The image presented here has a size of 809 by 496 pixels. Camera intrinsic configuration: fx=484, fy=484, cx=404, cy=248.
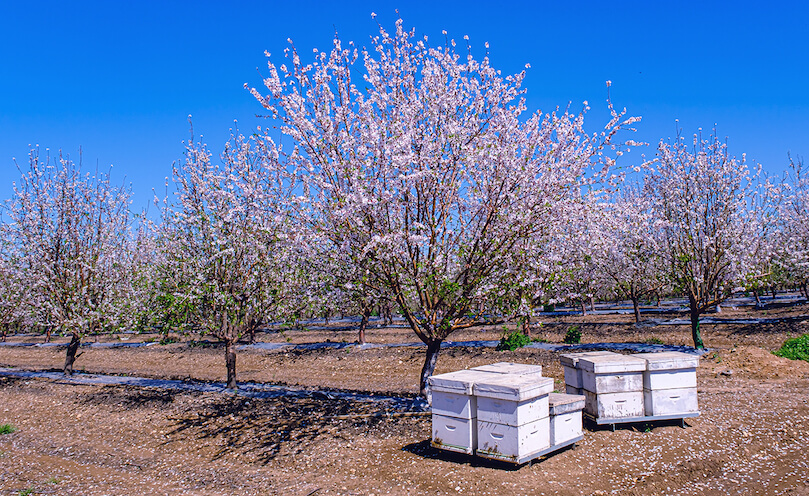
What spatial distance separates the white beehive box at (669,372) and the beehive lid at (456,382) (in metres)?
3.65

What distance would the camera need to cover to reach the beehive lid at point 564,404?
9023 millimetres

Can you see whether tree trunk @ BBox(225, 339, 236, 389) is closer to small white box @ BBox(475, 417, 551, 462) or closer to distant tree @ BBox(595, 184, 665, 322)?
small white box @ BBox(475, 417, 551, 462)

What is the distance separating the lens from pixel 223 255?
14.8 meters

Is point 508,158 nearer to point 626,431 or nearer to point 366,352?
point 626,431

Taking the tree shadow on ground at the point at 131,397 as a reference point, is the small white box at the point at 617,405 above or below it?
above

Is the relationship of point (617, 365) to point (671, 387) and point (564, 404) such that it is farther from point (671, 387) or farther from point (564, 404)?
point (564, 404)

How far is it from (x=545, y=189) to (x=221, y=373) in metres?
18.9

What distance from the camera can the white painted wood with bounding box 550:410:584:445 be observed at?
902 centimetres

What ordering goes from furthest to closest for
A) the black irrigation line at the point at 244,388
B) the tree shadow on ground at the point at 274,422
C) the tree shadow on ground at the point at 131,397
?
the tree shadow on ground at the point at 131,397 → the black irrigation line at the point at 244,388 → the tree shadow on ground at the point at 274,422

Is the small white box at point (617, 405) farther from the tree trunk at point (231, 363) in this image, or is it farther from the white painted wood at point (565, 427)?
the tree trunk at point (231, 363)

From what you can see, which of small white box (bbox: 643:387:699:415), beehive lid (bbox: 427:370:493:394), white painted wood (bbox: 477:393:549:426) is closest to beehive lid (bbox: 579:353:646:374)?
small white box (bbox: 643:387:699:415)

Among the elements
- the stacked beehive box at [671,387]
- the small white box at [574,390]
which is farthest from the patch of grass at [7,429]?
the stacked beehive box at [671,387]

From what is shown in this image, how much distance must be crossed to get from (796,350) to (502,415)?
15910 millimetres

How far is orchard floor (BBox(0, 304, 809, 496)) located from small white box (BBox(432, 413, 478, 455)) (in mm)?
350
